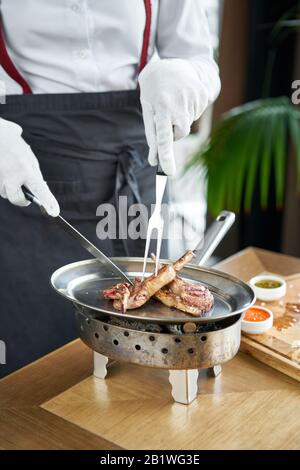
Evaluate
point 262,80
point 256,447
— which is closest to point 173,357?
point 256,447

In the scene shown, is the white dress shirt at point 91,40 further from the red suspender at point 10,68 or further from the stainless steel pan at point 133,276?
the stainless steel pan at point 133,276

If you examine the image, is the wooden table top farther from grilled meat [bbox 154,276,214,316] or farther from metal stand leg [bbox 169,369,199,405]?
grilled meat [bbox 154,276,214,316]

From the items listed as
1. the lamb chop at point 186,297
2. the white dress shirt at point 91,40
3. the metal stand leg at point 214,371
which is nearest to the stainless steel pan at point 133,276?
the lamb chop at point 186,297

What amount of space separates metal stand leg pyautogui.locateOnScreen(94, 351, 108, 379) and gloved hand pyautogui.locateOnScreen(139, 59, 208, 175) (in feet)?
1.48

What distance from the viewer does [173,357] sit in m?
1.20

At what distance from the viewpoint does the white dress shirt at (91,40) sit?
5.48 feet

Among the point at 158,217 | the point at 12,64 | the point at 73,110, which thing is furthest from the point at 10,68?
the point at 158,217

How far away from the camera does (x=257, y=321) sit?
149 centimetres

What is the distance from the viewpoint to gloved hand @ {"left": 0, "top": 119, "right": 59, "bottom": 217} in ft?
4.68

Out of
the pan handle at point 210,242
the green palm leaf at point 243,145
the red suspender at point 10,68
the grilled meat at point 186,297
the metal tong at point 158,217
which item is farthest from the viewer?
the green palm leaf at point 243,145

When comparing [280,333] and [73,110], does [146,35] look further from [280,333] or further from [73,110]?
[280,333]

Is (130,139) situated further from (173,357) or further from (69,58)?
(173,357)

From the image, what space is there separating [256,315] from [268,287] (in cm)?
20
